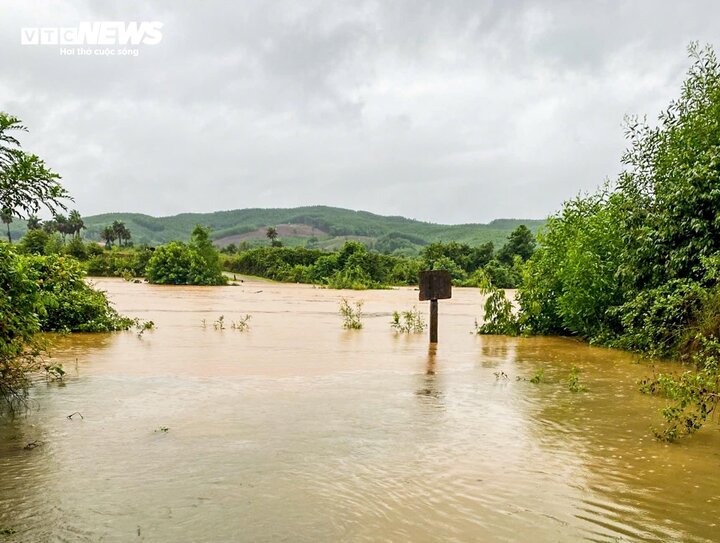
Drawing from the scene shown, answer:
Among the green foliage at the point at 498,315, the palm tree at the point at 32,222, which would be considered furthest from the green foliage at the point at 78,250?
the green foliage at the point at 498,315

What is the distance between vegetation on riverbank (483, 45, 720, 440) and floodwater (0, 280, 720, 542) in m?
2.04

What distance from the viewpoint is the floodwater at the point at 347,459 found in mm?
4227

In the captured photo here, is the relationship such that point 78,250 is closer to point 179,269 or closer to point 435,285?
point 179,269

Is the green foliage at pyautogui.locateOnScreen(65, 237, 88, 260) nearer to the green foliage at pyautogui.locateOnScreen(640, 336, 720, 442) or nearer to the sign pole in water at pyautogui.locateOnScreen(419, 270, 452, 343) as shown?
the sign pole in water at pyautogui.locateOnScreen(419, 270, 452, 343)

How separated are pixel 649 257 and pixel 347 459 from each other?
1000 centimetres

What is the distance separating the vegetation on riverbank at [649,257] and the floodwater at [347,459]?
2.04 meters

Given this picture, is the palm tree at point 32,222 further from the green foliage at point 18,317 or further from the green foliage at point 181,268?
the green foliage at point 181,268

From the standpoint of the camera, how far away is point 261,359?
11.9m

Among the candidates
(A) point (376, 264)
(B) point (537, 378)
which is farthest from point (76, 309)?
(A) point (376, 264)

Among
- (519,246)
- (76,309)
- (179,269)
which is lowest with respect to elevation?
(76,309)

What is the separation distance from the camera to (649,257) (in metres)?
13.2

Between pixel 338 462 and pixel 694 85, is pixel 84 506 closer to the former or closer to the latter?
pixel 338 462

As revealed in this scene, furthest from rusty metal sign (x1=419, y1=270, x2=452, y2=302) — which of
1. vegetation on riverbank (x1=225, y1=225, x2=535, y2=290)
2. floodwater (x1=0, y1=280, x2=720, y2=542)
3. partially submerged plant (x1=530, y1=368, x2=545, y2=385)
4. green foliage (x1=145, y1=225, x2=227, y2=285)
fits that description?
green foliage (x1=145, y1=225, x2=227, y2=285)

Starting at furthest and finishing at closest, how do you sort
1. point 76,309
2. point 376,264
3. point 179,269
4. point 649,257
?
point 376,264, point 179,269, point 76,309, point 649,257
